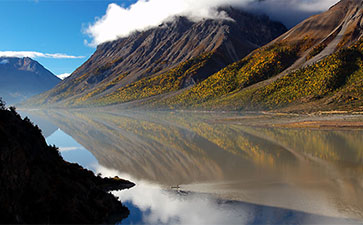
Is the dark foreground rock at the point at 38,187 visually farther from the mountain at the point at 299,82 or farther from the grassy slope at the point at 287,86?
the grassy slope at the point at 287,86

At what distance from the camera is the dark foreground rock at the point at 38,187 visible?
50.8 ft

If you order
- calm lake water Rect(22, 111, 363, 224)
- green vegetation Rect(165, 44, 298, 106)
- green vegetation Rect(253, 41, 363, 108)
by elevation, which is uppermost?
green vegetation Rect(165, 44, 298, 106)

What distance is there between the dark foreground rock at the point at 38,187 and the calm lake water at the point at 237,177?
305cm

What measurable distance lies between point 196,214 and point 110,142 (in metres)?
41.6

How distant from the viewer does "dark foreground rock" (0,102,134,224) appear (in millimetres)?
15469

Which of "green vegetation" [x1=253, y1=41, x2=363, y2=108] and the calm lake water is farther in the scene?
"green vegetation" [x1=253, y1=41, x2=363, y2=108]

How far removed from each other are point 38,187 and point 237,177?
67.7 ft

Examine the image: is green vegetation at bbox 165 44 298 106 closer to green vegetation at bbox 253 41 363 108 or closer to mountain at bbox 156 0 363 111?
mountain at bbox 156 0 363 111

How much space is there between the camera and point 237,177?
107ft

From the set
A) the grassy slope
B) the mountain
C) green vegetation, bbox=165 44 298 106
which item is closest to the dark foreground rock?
the mountain

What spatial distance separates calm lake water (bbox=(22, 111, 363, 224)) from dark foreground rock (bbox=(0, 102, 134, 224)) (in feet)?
10.0

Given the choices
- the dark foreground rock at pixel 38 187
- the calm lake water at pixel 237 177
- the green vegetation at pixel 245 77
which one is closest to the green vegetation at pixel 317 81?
the green vegetation at pixel 245 77

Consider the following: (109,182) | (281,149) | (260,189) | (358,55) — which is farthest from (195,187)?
(358,55)

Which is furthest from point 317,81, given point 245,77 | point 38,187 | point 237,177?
point 38,187
